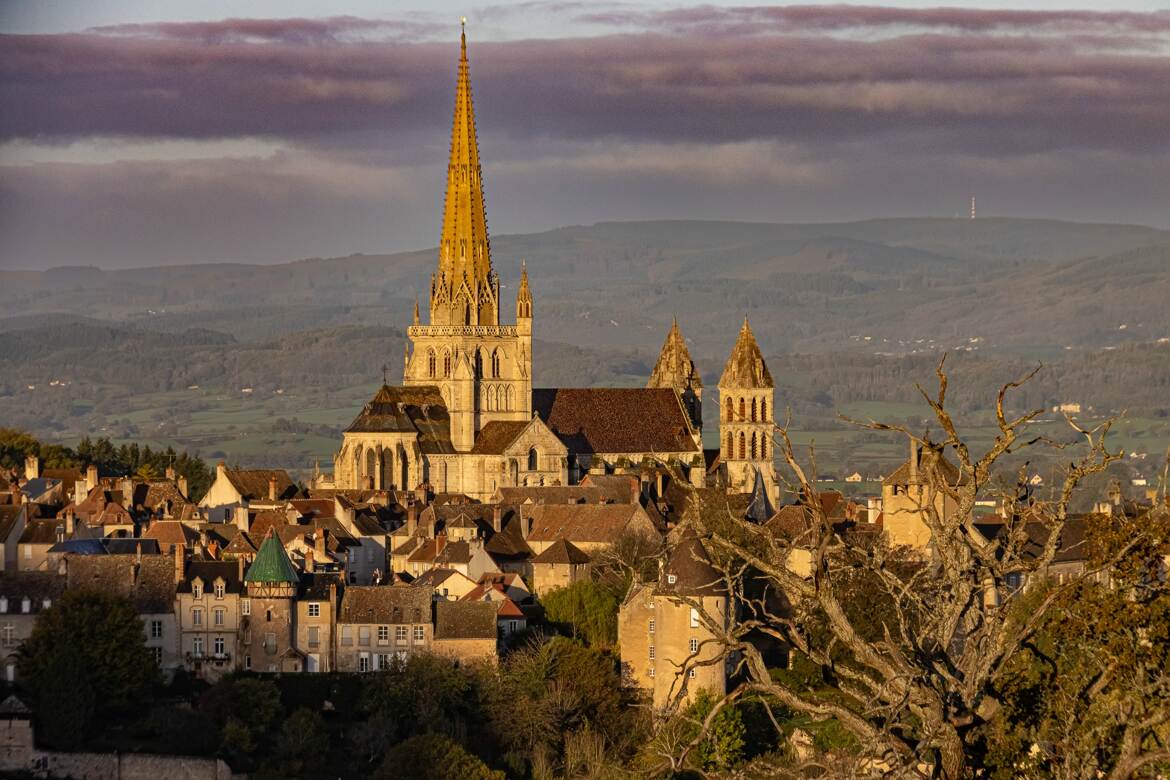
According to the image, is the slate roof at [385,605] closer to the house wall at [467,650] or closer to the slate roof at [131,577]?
the house wall at [467,650]

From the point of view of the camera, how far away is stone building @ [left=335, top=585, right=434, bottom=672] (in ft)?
244

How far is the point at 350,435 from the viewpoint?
419ft

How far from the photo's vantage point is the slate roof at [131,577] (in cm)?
7512

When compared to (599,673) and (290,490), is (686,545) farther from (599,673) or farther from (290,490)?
(290,490)

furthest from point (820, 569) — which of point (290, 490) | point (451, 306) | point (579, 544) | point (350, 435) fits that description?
point (451, 306)

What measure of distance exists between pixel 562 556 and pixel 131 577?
17948mm

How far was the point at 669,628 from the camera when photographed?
73562mm

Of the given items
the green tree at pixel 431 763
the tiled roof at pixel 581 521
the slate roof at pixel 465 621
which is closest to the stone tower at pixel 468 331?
the tiled roof at pixel 581 521

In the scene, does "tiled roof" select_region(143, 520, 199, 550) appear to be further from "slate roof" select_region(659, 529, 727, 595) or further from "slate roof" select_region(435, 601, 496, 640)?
"slate roof" select_region(659, 529, 727, 595)

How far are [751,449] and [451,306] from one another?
1947 cm

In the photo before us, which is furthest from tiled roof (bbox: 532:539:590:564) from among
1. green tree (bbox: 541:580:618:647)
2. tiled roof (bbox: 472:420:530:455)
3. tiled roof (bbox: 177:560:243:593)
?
tiled roof (bbox: 472:420:530:455)

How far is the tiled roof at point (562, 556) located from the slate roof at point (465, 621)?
11.7 m

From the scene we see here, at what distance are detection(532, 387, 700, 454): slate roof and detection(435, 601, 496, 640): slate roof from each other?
53.6 meters

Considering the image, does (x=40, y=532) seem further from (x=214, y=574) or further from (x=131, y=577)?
(x=214, y=574)
